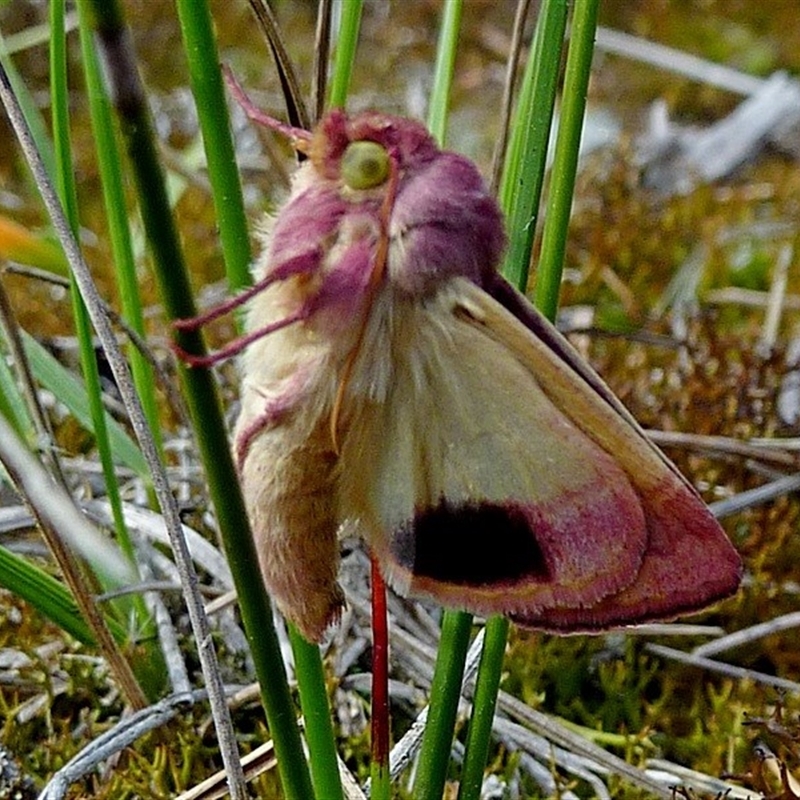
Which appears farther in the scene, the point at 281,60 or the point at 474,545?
the point at 281,60

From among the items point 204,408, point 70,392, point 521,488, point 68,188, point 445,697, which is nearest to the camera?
point 204,408

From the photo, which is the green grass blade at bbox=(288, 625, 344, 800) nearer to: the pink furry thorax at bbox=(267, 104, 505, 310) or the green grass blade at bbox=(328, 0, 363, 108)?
the pink furry thorax at bbox=(267, 104, 505, 310)

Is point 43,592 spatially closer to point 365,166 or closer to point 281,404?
point 281,404

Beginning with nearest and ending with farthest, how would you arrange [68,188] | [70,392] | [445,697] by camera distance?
[445,697] → [68,188] → [70,392]

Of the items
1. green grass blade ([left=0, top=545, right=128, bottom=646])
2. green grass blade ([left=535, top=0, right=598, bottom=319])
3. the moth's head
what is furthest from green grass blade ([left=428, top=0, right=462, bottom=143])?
green grass blade ([left=0, top=545, right=128, bottom=646])

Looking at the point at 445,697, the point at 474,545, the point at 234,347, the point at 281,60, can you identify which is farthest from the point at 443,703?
the point at 281,60

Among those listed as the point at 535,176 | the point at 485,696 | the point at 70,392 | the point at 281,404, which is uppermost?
the point at 535,176
